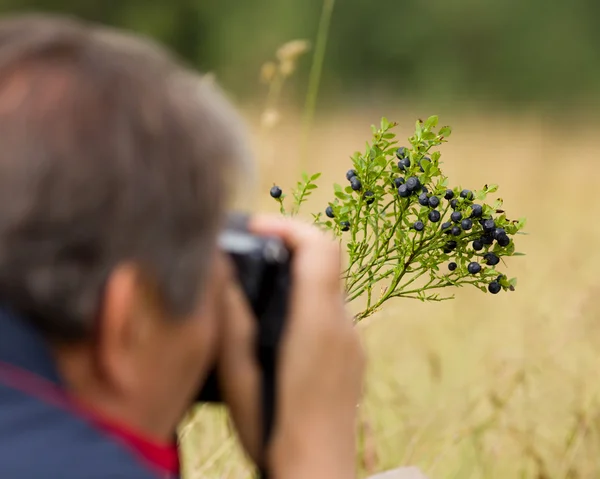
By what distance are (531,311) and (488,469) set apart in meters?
0.58

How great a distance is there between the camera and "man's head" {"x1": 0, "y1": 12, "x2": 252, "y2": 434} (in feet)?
1.99

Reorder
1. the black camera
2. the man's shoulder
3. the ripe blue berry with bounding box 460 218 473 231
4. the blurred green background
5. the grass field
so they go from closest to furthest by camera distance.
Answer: the man's shoulder → the black camera → the ripe blue berry with bounding box 460 218 473 231 → the grass field → the blurred green background

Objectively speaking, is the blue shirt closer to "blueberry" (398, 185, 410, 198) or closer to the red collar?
the red collar

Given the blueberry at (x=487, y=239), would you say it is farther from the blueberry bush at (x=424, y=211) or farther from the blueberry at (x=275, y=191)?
the blueberry at (x=275, y=191)

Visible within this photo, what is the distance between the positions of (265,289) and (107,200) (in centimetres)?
16

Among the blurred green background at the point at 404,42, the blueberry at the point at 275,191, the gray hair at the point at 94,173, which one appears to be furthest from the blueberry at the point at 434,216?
the blurred green background at the point at 404,42

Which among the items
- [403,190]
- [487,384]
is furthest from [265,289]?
[487,384]

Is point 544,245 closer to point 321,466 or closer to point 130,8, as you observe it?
point 321,466

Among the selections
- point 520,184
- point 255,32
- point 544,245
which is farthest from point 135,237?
point 255,32

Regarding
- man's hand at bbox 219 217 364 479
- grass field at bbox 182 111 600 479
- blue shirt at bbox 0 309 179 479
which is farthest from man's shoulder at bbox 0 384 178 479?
grass field at bbox 182 111 600 479

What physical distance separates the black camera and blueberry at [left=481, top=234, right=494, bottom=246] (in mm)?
384

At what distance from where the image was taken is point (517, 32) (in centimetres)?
1059

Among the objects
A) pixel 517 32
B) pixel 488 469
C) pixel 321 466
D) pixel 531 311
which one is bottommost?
pixel 488 469

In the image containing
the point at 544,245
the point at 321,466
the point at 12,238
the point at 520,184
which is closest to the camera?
the point at 12,238
